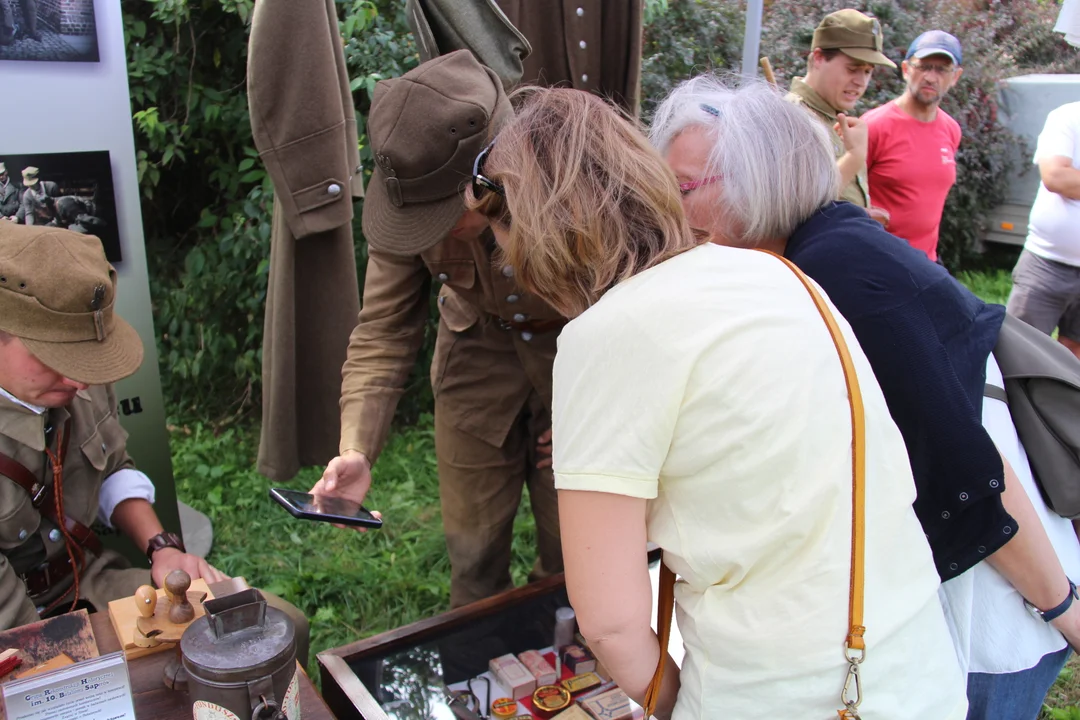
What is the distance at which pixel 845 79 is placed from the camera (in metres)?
3.67

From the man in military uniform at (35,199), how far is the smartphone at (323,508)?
1080 millimetres

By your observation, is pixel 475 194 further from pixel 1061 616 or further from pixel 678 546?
pixel 1061 616

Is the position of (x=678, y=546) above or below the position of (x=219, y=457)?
above

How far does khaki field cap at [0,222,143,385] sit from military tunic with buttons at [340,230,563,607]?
57cm

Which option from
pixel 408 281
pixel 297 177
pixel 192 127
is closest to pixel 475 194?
pixel 408 281

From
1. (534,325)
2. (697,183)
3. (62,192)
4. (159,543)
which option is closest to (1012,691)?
(697,183)

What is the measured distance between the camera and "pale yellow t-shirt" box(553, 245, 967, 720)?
1.08m

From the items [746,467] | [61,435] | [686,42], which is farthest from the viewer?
[686,42]

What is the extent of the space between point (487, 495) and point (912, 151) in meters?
2.89

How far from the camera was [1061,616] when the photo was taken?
1576mm

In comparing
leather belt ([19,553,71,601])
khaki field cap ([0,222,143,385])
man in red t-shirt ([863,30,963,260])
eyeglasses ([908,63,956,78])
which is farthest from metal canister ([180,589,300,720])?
eyeglasses ([908,63,956,78])

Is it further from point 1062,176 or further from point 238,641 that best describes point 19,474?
point 1062,176

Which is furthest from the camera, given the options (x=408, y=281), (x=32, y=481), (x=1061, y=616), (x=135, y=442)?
(x=135, y=442)

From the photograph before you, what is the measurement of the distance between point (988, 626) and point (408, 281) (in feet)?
4.93
